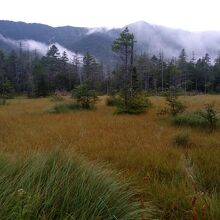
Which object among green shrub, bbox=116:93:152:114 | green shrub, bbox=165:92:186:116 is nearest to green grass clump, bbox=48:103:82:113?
green shrub, bbox=116:93:152:114

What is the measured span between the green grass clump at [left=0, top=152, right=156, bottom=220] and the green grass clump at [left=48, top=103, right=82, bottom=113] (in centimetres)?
1542

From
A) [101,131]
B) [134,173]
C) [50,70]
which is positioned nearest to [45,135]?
[101,131]

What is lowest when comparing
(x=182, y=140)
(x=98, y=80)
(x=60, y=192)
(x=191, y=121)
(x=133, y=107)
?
(x=98, y=80)

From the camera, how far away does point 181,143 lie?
8.80m

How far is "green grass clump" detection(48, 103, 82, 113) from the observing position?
19.5 meters

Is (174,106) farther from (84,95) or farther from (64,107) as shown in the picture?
(84,95)

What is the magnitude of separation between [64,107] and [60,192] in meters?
17.3

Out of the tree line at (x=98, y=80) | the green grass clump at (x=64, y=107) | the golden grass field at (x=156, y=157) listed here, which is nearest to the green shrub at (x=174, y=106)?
the golden grass field at (x=156, y=157)

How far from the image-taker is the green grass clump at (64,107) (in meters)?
19.5

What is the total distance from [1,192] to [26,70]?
8415cm

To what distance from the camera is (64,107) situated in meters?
20.5

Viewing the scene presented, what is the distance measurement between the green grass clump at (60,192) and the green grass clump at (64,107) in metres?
15.4

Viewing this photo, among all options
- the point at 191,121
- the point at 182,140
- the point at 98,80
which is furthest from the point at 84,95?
the point at 98,80

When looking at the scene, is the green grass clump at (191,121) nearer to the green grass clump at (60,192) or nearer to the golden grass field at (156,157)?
the golden grass field at (156,157)
